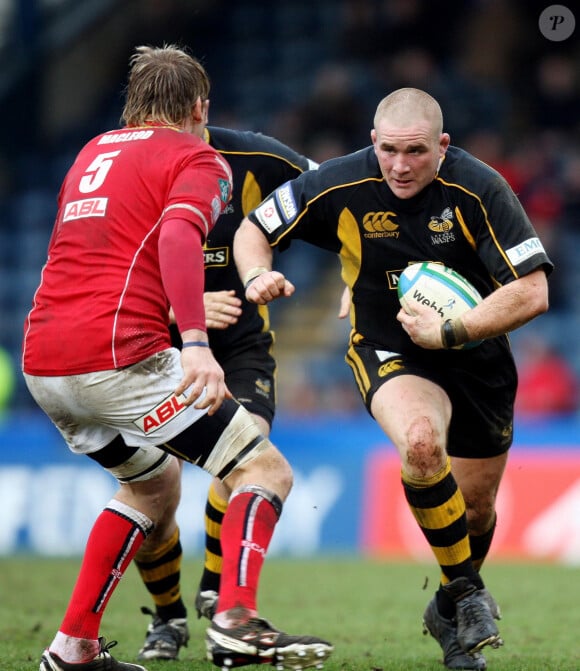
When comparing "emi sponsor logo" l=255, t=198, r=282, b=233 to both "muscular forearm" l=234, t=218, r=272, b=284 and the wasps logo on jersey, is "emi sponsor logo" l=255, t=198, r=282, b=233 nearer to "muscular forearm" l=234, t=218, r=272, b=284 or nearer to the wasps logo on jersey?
"muscular forearm" l=234, t=218, r=272, b=284

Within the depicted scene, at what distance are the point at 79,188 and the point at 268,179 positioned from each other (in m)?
1.90

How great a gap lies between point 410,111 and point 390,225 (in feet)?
1.78

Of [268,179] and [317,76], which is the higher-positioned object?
[317,76]

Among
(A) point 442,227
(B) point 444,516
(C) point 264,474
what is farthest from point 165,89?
(B) point 444,516

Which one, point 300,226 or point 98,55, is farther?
point 98,55

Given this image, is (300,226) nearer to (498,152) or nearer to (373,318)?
(373,318)

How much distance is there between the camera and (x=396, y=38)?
17672mm

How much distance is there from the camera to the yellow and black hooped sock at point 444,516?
5461mm

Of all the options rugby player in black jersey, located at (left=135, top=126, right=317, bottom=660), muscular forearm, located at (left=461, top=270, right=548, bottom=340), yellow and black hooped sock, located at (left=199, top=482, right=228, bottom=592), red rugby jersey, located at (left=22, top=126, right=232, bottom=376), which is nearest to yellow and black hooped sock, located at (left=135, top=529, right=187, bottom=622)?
rugby player in black jersey, located at (left=135, top=126, right=317, bottom=660)

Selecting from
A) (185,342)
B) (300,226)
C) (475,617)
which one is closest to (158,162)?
(185,342)

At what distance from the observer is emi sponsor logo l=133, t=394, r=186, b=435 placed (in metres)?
4.80

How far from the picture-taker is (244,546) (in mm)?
4711

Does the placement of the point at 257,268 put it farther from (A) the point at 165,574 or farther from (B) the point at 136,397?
(A) the point at 165,574

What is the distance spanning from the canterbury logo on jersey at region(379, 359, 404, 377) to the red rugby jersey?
4.02 ft
